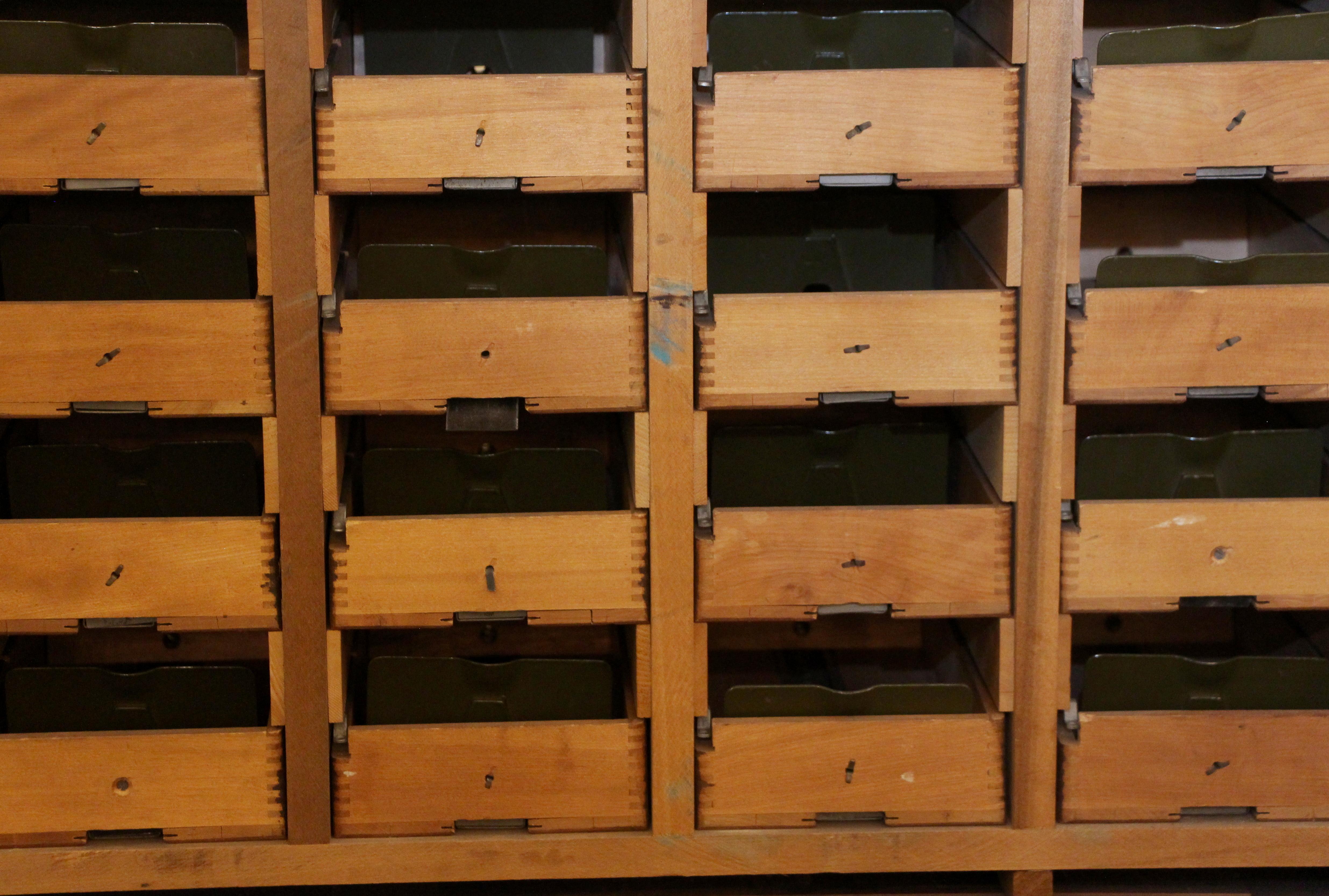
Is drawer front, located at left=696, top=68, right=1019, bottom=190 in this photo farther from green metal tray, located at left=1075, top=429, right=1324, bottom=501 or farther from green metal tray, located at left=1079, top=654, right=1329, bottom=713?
green metal tray, located at left=1079, top=654, right=1329, bottom=713

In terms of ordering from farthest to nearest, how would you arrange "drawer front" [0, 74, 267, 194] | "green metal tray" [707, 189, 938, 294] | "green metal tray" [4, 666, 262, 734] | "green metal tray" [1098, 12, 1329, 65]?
"green metal tray" [707, 189, 938, 294] → "green metal tray" [4, 666, 262, 734] → "green metal tray" [1098, 12, 1329, 65] → "drawer front" [0, 74, 267, 194]

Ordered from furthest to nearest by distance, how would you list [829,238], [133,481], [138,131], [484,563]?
[829,238] → [133,481] → [484,563] → [138,131]

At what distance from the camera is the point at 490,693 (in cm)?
221

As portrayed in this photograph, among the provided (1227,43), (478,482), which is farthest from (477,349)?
(1227,43)

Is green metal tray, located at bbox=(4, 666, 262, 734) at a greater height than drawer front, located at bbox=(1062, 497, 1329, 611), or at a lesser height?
lesser

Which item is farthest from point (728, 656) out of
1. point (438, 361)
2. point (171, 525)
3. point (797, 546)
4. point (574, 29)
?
point (574, 29)

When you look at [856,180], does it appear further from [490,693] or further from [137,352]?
[137,352]

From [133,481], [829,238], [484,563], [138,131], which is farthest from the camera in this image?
[829,238]

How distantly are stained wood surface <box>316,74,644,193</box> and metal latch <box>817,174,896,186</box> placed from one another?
309mm

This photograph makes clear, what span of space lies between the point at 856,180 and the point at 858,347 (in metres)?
0.28

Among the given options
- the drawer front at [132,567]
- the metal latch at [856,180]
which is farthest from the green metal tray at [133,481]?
the metal latch at [856,180]

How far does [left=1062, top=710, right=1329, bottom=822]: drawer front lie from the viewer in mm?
2158

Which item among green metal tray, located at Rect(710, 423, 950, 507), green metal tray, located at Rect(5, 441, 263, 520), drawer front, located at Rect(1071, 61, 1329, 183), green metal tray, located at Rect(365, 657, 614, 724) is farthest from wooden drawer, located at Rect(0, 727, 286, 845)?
drawer front, located at Rect(1071, 61, 1329, 183)

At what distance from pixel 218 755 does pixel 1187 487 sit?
176cm
